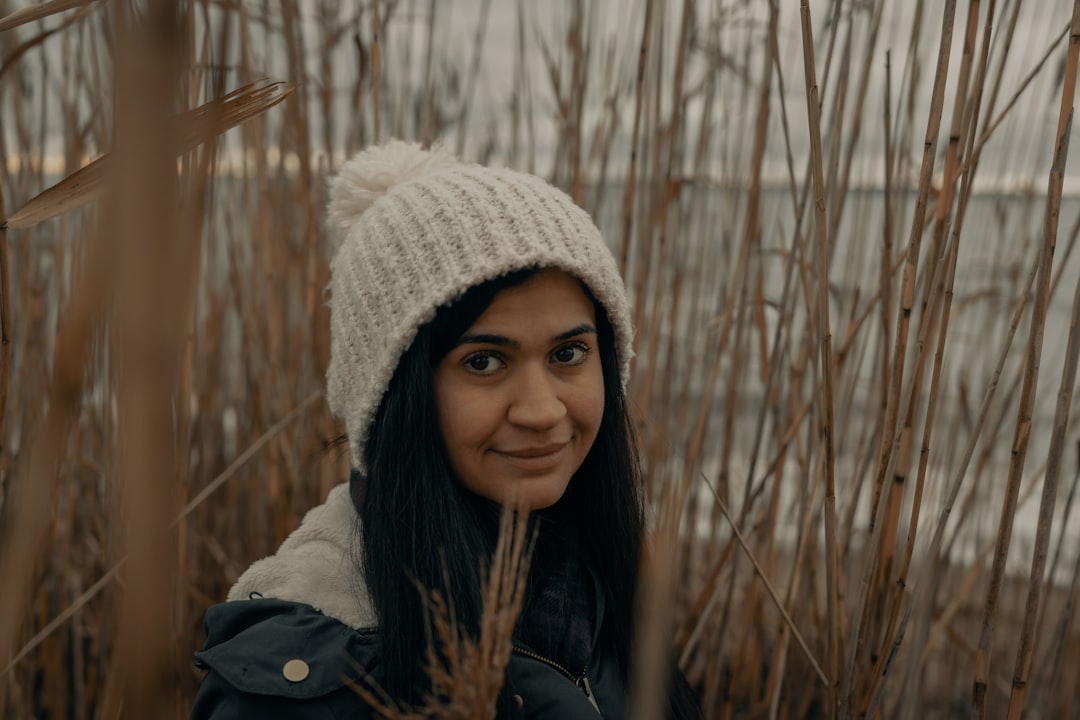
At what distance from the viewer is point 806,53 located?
0.70 metres

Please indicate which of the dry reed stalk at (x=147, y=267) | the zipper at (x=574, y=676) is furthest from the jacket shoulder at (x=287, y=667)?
the dry reed stalk at (x=147, y=267)

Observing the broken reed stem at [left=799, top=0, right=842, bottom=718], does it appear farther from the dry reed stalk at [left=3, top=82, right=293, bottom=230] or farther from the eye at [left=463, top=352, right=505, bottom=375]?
the dry reed stalk at [left=3, top=82, right=293, bottom=230]

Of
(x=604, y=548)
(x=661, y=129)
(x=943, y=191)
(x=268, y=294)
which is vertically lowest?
(x=604, y=548)

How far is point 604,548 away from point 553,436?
0.62ft

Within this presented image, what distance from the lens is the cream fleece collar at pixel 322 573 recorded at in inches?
31.7

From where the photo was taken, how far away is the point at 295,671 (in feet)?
2.37

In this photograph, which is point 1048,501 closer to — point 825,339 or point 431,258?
point 825,339

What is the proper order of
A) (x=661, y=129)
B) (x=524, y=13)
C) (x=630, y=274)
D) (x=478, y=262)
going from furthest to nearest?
(x=630, y=274) → (x=524, y=13) → (x=661, y=129) → (x=478, y=262)

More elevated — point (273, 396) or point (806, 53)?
Result: point (806, 53)

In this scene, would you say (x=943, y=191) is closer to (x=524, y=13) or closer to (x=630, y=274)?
(x=524, y=13)

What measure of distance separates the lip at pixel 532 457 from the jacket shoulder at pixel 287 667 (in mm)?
190

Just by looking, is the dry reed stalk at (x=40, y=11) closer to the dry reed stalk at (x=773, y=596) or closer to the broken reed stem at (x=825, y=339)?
the broken reed stem at (x=825, y=339)

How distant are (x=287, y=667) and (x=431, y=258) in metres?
0.36

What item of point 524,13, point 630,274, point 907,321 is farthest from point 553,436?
point 630,274
